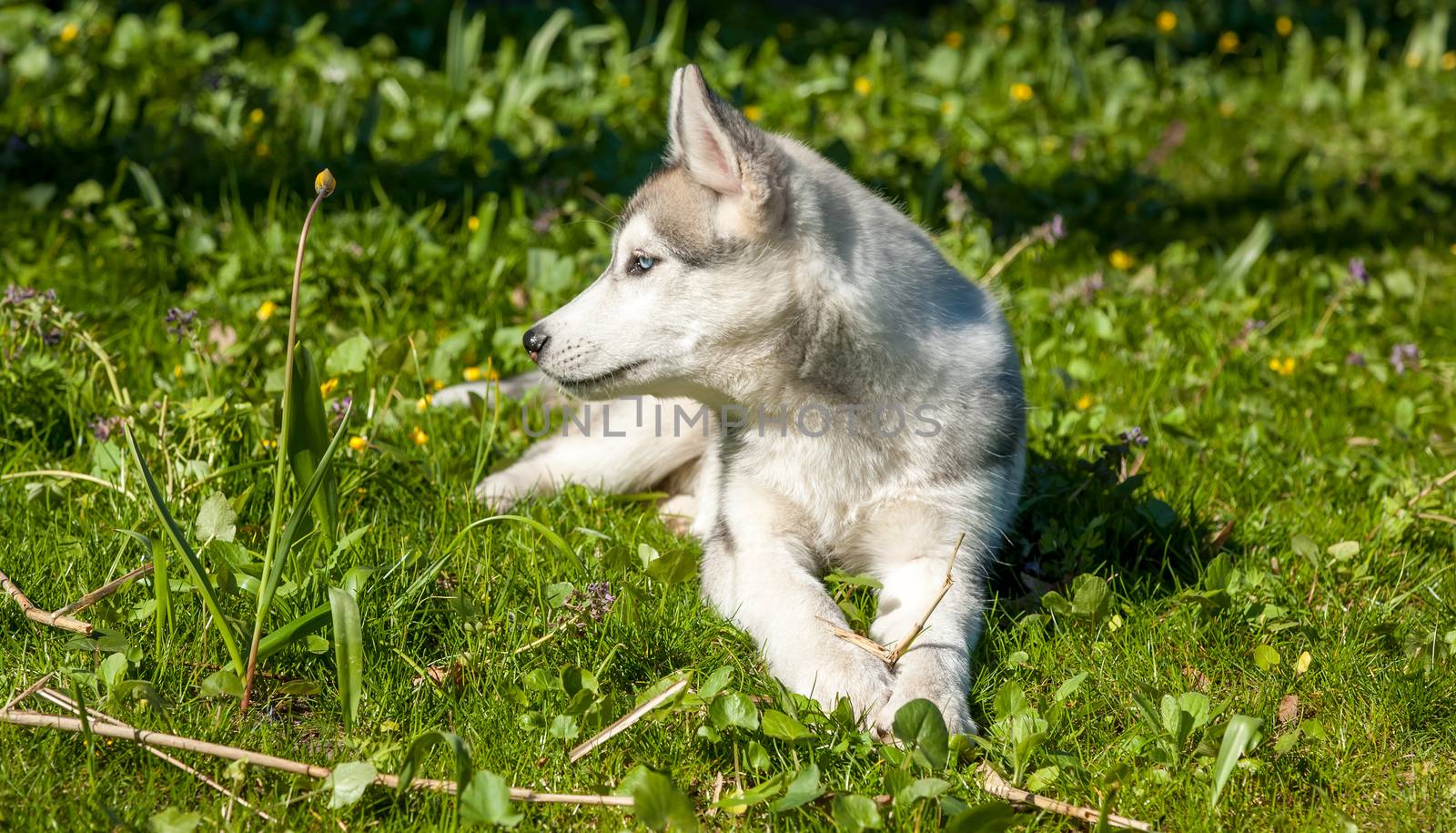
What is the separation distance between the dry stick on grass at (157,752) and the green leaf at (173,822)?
9 cm

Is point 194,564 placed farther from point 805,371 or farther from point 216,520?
point 805,371

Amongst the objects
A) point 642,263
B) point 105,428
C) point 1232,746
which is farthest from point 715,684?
point 105,428

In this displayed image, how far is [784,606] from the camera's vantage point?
8.96 feet

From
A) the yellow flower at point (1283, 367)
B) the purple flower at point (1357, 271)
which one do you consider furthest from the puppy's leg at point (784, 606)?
the purple flower at point (1357, 271)

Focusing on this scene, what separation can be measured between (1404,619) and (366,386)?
2828mm

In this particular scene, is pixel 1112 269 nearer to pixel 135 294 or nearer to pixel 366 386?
pixel 366 386

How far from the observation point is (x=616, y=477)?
371cm

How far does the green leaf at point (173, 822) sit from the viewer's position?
2.00m

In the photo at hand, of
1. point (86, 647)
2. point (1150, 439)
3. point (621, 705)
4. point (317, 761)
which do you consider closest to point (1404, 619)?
point (1150, 439)

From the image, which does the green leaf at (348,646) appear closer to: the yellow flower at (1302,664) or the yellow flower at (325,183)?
the yellow flower at (325,183)

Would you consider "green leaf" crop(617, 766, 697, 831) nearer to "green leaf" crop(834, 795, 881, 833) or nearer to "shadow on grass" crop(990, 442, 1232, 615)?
"green leaf" crop(834, 795, 881, 833)

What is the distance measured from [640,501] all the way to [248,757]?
5.52ft

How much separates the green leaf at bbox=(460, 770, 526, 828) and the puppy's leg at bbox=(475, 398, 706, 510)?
161cm

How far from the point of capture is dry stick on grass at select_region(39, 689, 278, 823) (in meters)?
2.10
